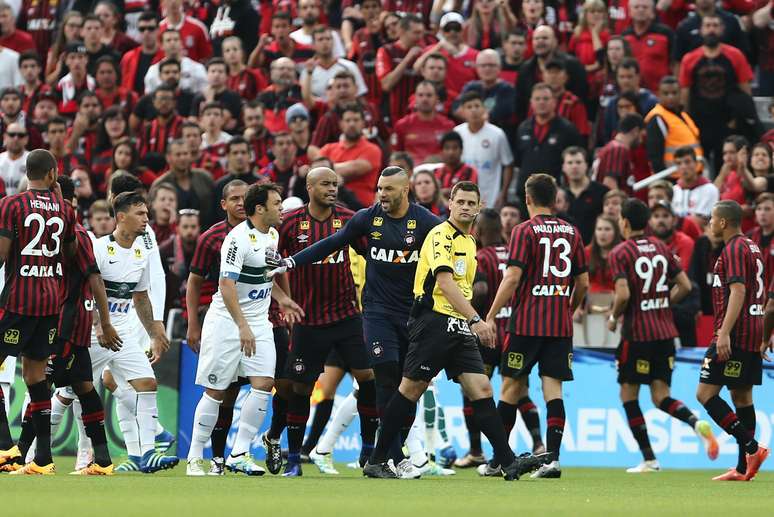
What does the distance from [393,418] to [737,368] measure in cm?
359

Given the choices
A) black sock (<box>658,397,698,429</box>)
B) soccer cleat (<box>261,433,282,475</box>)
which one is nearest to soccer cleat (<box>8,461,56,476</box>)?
soccer cleat (<box>261,433,282,475</box>)

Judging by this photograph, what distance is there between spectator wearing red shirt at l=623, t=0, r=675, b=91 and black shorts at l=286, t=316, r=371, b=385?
937cm

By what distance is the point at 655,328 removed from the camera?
14.2m

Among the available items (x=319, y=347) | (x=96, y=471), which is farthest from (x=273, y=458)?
(x=96, y=471)

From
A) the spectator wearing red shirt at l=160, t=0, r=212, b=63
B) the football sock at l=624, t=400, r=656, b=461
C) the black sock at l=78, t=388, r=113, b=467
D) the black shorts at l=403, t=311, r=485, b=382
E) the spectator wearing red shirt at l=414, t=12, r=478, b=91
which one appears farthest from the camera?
the spectator wearing red shirt at l=160, t=0, r=212, b=63

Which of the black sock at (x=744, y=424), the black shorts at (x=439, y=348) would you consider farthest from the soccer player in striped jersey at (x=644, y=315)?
the black shorts at (x=439, y=348)

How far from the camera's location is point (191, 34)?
2322cm

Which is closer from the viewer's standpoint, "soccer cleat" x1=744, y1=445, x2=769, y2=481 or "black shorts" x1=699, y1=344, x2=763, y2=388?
"soccer cleat" x1=744, y1=445, x2=769, y2=481

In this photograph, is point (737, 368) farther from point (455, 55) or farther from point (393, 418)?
point (455, 55)

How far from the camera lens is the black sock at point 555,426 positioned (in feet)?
40.2

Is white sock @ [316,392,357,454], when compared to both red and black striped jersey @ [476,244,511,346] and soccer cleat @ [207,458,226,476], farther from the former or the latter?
red and black striped jersey @ [476,244,511,346]

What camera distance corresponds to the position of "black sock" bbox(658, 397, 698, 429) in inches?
553

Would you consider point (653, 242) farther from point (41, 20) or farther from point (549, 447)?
point (41, 20)

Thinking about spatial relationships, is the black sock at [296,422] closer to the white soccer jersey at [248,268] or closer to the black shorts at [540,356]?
the white soccer jersey at [248,268]
